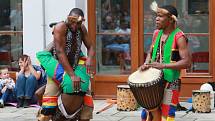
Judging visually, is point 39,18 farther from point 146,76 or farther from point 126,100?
point 146,76

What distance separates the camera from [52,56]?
7.00 meters

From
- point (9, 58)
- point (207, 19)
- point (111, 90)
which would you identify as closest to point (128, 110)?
point (111, 90)

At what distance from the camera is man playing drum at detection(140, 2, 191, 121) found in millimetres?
6637

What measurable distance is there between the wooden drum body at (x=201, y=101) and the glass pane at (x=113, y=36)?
199 centimetres

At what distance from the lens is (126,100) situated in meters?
10.3

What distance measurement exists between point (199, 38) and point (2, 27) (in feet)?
14.0

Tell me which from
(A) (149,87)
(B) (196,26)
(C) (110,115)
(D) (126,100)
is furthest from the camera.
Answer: (B) (196,26)

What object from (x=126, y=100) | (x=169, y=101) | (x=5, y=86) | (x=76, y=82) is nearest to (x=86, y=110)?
(x=76, y=82)

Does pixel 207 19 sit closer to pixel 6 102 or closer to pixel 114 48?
pixel 114 48

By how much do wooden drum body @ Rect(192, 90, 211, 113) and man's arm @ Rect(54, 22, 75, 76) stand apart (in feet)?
12.6

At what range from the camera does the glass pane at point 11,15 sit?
12227 millimetres

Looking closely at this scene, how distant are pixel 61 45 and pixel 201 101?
398 cm

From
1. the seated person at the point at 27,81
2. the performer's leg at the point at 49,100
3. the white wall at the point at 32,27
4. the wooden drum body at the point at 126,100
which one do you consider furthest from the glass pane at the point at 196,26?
the performer's leg at the point at 49,100

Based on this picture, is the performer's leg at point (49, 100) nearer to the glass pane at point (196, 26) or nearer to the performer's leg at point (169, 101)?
the performer's leg at point (169, 101)
